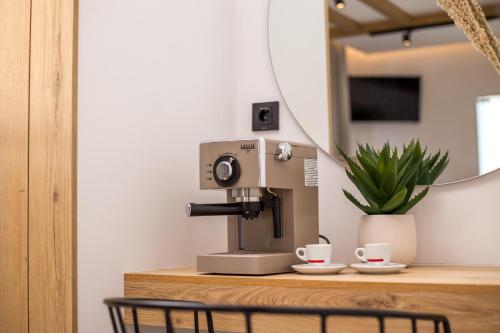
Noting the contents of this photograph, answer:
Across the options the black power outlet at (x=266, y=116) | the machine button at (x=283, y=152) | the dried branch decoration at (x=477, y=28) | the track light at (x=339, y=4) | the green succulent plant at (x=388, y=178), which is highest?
the track light at (x=339, y=4)

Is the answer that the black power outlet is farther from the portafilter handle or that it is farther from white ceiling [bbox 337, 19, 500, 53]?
the portafilter handle

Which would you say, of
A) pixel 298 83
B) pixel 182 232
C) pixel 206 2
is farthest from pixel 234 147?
pixel 206 2

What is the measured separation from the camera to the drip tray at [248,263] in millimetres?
1529

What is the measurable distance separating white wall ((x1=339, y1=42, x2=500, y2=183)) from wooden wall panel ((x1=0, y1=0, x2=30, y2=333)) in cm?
98

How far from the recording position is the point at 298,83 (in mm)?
2139

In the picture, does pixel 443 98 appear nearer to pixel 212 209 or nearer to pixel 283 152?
pixel 283 152

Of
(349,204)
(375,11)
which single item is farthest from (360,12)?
(349,204)

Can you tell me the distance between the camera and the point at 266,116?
86.5 inches

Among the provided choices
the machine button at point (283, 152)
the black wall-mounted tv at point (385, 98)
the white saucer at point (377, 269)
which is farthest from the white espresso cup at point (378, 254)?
the black wall-mounted tv at point (385, 98)

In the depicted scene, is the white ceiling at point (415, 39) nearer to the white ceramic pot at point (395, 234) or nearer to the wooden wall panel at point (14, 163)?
the white ceramic pot at point (395, 234)

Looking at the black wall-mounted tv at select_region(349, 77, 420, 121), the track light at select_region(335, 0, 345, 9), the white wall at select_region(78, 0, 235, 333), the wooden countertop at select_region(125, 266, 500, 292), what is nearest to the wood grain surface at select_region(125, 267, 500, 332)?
the wooden countertop at select_region(125, 266, 500, 292)

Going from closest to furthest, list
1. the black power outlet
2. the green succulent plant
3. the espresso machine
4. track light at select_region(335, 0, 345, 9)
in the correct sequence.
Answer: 1. the espresso machine
2. the green succulent plant
3. track light at select_region(335, 0, 345, 9)
4. the black power outlet

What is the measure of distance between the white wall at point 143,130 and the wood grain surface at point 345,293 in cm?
13

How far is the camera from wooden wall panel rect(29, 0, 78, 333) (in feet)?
5.04
